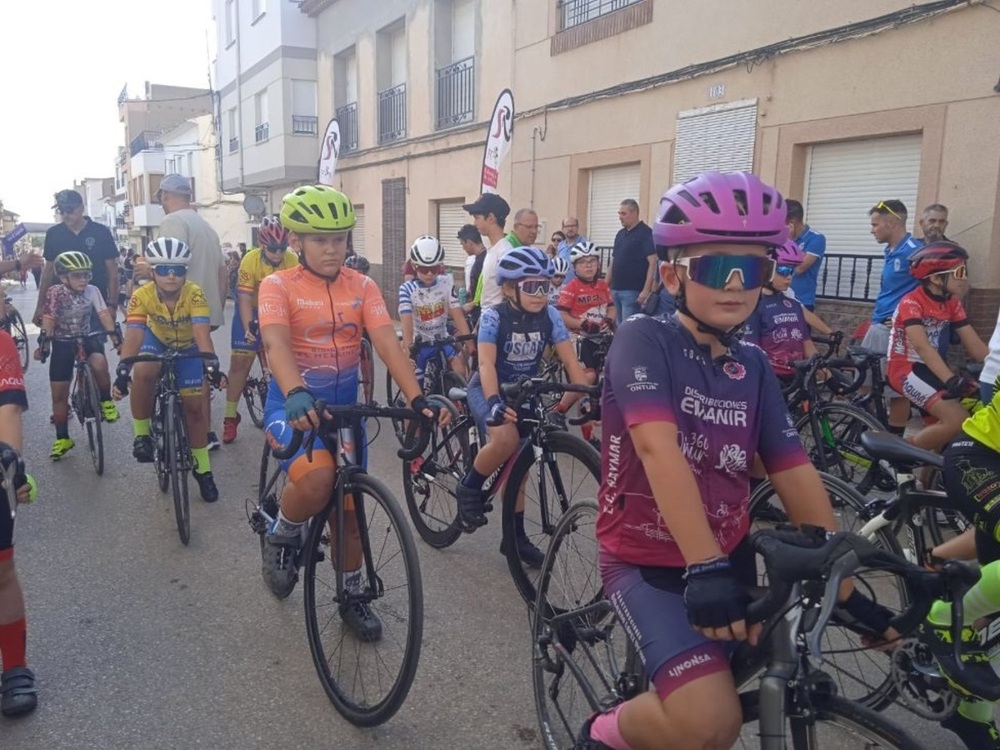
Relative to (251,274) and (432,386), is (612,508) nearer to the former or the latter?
(432,386)

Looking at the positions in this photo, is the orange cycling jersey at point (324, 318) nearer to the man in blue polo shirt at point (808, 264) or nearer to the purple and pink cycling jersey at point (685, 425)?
the purple and pink cycling jersey at point (685, 425)

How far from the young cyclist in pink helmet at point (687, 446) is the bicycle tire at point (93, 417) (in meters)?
5.60

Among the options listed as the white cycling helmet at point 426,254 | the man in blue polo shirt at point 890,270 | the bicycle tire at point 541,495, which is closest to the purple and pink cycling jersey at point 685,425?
the bicycle tire at point 541,495

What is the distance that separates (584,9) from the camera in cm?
1257

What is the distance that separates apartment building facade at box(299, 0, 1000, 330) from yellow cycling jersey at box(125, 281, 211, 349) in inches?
260

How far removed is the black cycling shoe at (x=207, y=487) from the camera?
590 centimetres

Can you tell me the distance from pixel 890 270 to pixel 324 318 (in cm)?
508

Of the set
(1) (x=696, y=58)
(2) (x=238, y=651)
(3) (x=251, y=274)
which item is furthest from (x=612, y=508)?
(1) (x=696, y=58)

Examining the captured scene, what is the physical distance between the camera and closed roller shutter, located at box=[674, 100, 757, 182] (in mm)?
9734

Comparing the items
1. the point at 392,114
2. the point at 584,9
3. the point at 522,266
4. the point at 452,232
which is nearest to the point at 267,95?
the point at 392,114

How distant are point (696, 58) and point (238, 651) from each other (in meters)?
9.27

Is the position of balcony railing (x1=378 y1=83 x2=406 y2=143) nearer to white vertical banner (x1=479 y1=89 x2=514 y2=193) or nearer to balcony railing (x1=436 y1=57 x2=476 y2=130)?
balcony railing (x1=436 y1=57 x2=476 y2=130)

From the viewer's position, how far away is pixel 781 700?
1714mm

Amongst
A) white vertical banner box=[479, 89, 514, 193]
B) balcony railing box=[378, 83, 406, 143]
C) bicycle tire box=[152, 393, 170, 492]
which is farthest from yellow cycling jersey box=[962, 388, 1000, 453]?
balcony railing box=[378, 83, 406, 143]
